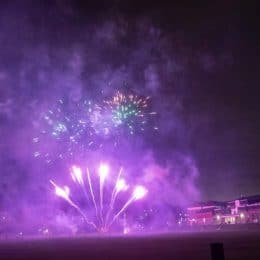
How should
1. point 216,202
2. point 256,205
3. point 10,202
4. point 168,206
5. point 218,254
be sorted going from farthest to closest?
1. point 216,202
2. point 256,205
3. point 168,206
4. point 10,202
5. point 218,254

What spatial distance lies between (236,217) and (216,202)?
27660 mm

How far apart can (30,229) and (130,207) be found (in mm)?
22452

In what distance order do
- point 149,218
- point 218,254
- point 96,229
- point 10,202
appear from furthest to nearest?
point 149,218 → point 10,202 → point 96,229 → point 218,254

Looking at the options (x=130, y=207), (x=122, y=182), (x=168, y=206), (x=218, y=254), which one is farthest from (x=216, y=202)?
(x=218, y=254)

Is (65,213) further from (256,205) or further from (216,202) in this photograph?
(216,202)

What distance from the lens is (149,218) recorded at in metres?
102

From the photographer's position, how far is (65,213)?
89.8 meters

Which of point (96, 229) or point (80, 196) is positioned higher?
point (80, 196)

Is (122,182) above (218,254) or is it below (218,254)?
above

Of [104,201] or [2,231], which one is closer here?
[104,201]

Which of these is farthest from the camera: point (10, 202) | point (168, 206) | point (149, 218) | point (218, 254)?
point (168, 206)

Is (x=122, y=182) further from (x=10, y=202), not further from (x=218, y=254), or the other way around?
(x=218, y=254)

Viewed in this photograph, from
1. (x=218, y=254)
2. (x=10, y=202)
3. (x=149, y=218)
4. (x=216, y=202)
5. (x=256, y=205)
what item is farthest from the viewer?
(x=216, y=202)

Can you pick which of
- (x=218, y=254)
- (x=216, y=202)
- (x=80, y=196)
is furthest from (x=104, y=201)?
(x=216, y=202)
